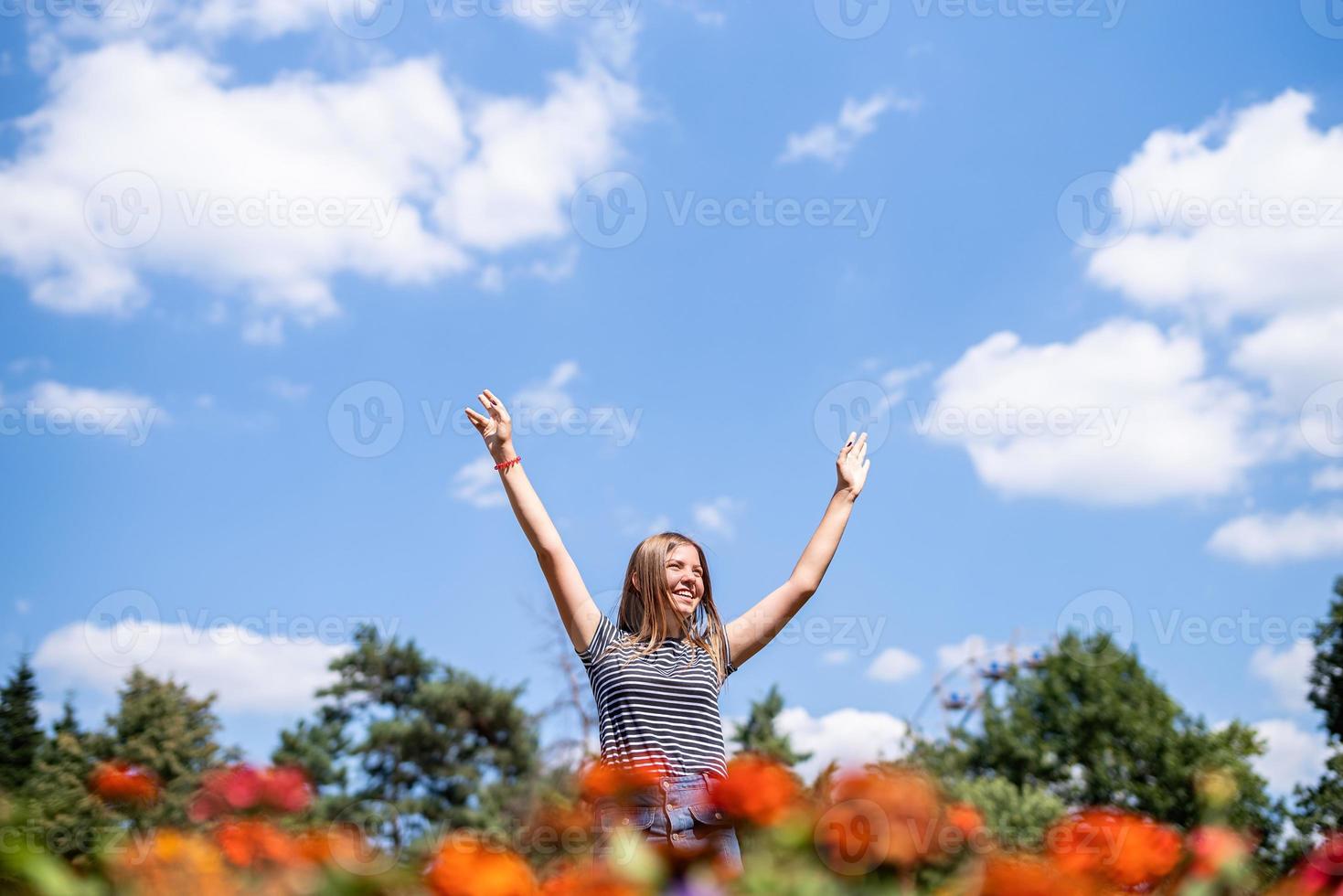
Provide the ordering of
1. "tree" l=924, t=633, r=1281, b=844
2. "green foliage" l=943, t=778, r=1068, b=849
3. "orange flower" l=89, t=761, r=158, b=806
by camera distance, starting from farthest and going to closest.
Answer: "tree" l=924, t=633, r=1281, b=844 < "green foliage" l=943, t=778, r=1068, b=849 < "orange flower" l=89, t=761, r=158, b=806

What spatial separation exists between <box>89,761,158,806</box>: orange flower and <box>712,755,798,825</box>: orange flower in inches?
35.0

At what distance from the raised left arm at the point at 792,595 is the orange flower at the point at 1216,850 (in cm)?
236

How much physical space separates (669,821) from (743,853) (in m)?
0.27

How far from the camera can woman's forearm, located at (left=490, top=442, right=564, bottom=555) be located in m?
3.49

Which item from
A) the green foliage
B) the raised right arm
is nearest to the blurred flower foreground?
the raised right arm

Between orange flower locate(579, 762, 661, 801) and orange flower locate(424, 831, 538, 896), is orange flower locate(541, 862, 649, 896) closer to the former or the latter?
orange flower locate(424, 831, 538, 896)

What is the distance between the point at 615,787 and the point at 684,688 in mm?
1891

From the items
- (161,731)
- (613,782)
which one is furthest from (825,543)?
(161,731)

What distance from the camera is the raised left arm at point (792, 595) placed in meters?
3.56

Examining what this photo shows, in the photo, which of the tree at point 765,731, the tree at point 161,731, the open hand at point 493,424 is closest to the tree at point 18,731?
the tree at point 161,731

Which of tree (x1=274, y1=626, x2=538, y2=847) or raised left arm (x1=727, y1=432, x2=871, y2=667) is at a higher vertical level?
tree (x1=274, y1=626, x2=538, y2=847)

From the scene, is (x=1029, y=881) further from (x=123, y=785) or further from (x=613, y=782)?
(x=123, y=785)

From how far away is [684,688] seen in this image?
10.5 feet

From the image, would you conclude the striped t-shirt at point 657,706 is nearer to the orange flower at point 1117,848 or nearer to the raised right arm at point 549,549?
the raised right arm at point 549,549
